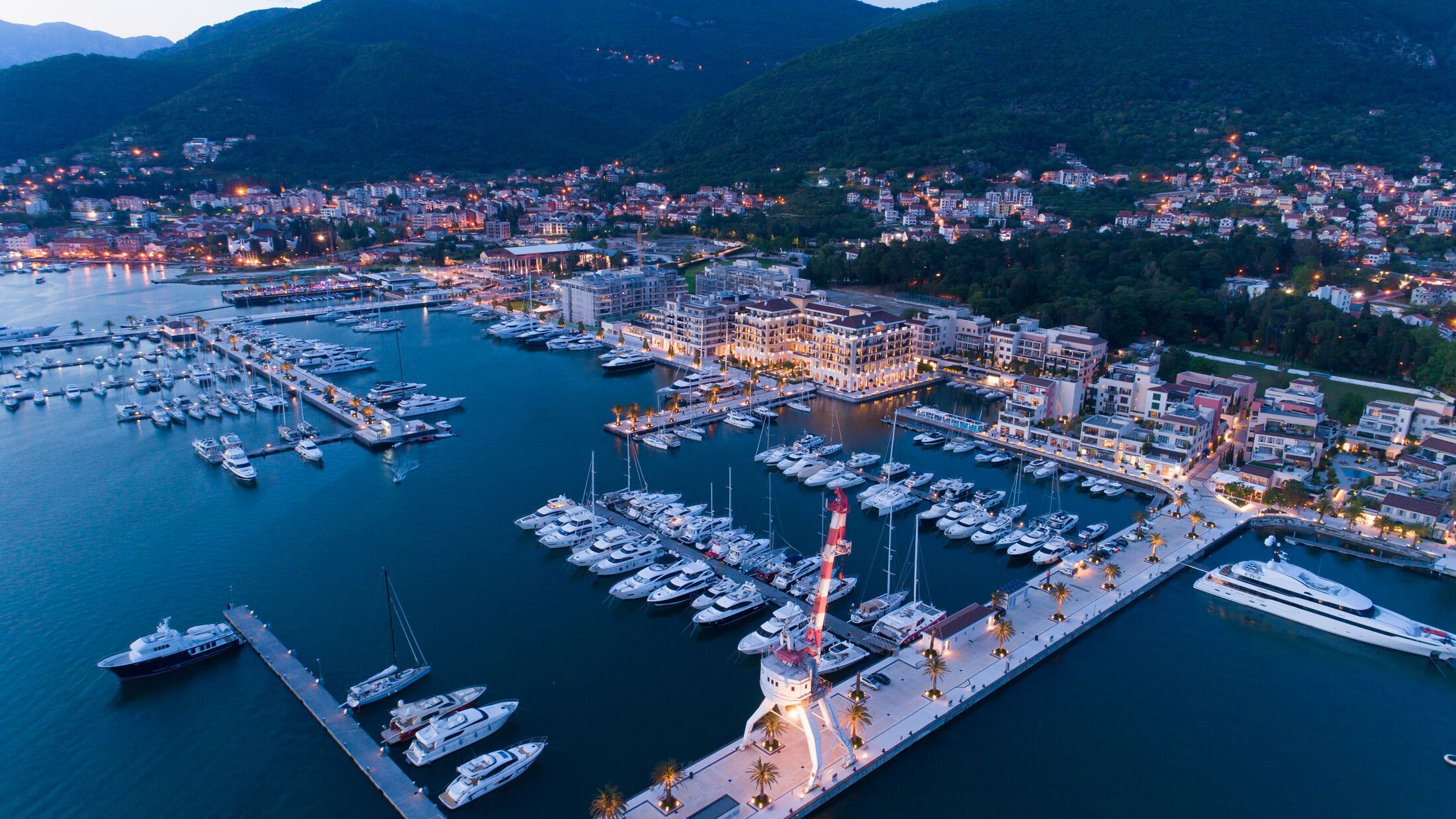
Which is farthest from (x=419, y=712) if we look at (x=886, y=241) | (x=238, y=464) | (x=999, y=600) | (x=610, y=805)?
(x=886, y=241)

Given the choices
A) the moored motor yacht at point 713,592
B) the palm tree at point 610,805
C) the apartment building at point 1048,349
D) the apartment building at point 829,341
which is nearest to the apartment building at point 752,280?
the apartment building at point 829,341

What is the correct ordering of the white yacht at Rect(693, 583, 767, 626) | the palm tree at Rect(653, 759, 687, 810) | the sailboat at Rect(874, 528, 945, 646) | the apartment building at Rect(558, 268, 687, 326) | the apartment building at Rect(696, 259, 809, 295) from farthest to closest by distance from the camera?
1. the apartment building at Rect(696, 259, 809, 295)
2. the apartment building at Rect(558, 268, 687, 326)
3. the white yacht at Rect(693, 583, 767, 626)
4. the sailboat at Rect(874, 528, 945, 646)
5. the palm tree at Rect(653, 759, 687, 810)

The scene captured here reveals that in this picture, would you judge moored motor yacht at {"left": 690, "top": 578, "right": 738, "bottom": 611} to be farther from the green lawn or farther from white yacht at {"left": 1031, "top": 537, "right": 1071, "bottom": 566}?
the green lawn

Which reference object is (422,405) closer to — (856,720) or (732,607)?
(732,607)

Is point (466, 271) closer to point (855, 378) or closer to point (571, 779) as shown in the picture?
point (855, 378)

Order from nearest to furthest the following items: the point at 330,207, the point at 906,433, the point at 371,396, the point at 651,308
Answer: the point at 906,433 < the point at 371,396 < the point at 651,308 < the point at 330,207

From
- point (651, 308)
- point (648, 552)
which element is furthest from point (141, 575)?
point (651, 308)

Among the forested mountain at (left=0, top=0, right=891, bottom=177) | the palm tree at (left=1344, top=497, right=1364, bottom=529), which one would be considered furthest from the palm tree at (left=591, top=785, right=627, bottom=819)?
the forested mountain at (left=0, top=0, right=891, bottom=177)
